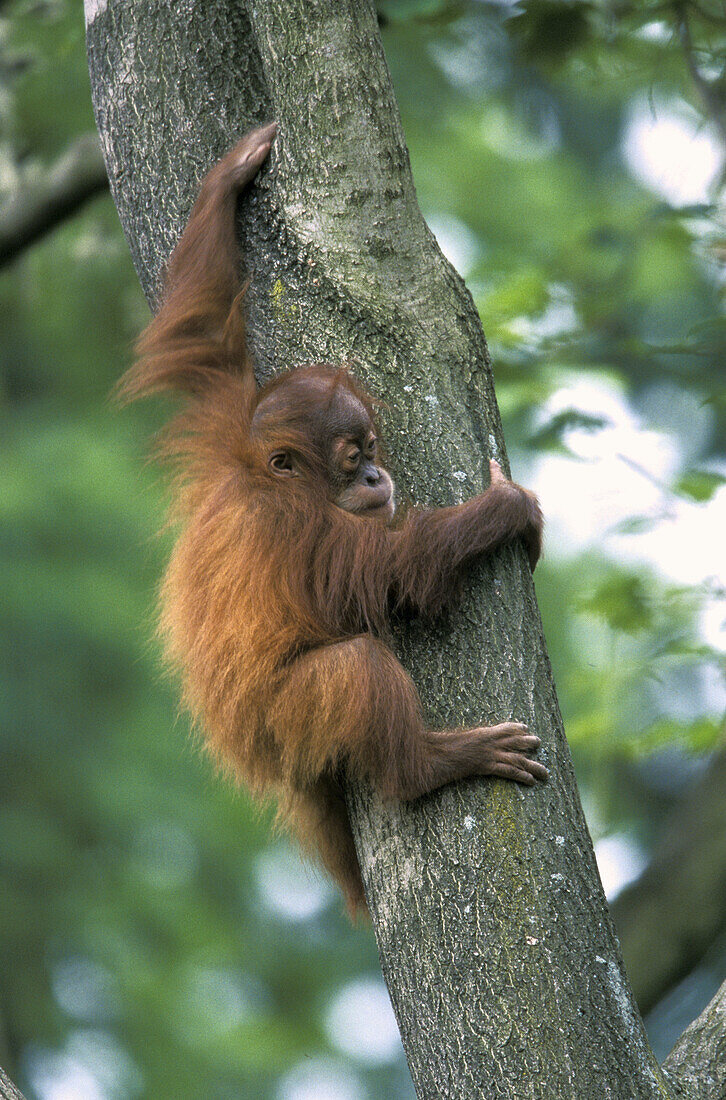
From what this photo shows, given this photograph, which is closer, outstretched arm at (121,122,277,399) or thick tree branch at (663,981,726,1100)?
thick tree branch at (663,981,726,1100)

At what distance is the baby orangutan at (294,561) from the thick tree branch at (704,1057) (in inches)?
34.0

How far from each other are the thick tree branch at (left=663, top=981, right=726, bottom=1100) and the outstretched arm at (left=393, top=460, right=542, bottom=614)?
1380 millimetres

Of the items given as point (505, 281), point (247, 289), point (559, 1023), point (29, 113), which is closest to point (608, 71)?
point (505, 281)

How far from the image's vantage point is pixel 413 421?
3.35 metres

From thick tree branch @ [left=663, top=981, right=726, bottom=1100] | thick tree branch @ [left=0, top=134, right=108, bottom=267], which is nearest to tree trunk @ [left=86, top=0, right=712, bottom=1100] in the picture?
thick tree branch @ [left=663, top=981, right=726, bottom=1100]

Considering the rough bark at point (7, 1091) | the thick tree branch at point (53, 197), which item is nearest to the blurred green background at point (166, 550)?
the thick tree branch at point (53, 197)

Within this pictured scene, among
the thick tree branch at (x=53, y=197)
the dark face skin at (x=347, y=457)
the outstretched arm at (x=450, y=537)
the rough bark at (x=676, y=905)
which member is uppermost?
the thick tree branch at (x=53, y=197)

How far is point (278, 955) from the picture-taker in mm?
9906

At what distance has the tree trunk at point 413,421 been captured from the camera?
288 centimetres

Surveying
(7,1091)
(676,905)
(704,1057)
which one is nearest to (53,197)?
(676,905)

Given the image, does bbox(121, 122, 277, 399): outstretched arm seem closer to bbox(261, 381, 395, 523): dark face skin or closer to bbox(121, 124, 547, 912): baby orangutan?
bbox(121, 124, 547, 912): baby orangutan

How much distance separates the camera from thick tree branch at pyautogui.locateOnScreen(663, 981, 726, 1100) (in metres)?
3.06

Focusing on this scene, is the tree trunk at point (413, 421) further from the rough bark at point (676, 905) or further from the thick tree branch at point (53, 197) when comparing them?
the thick tree branch at point (53, 197)

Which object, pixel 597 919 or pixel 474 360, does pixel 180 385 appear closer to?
pixel 474 360
